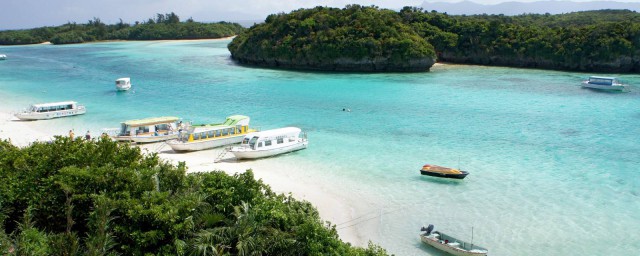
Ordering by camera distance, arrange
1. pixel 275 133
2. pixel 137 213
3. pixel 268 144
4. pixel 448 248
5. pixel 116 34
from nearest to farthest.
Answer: pixel 137 213, pixel 448 248, pixel 268 144, pixel 275 133, pixel 116 34

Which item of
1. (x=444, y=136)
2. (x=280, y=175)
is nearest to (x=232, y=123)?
(x=280, y=175)

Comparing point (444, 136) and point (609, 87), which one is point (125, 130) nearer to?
point (444, 136)

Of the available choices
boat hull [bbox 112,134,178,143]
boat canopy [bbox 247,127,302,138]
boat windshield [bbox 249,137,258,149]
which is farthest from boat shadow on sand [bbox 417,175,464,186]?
boat hull [bbox 112,134,178,143]

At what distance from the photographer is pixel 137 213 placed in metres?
12.1

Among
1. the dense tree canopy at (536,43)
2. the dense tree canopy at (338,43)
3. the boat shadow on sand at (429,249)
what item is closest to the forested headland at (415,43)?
the dense tree canopy at (338,43)

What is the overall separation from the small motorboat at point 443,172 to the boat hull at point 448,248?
6224 mm

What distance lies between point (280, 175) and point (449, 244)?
9830 millimetres

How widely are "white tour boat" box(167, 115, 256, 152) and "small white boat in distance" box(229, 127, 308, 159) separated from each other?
91.7 inches

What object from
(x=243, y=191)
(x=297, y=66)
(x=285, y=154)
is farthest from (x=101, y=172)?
(x=297, y=66)

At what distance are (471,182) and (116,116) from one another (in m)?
27.1

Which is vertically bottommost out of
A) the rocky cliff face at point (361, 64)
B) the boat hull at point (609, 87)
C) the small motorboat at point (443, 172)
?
the small motorboat at point (443, 172)

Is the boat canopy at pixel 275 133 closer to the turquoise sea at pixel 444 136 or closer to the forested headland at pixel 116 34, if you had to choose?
the turquoise sea at pixel 444 136

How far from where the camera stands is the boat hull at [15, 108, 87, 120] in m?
36.1

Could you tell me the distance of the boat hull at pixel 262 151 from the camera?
25781 mm
